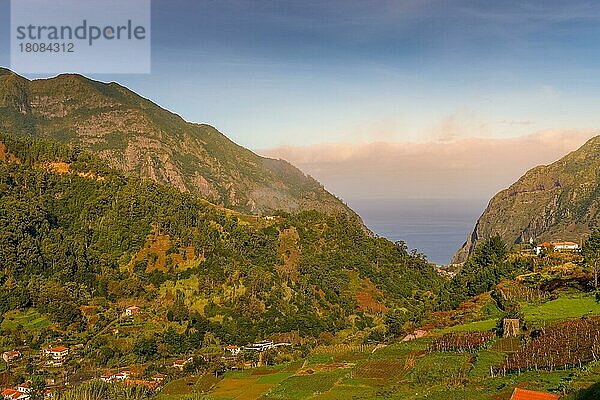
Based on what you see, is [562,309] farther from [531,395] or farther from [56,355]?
[56,355]

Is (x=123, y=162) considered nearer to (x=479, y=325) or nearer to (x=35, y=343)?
(x=35, y=343)

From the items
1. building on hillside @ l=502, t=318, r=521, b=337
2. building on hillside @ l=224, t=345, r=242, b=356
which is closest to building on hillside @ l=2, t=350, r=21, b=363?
building on hillside @ l=224, t=345, r=242, b=356

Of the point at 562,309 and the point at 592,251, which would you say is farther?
the point at 592,251

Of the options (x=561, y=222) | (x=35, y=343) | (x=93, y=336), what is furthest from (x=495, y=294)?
(x=561, y=222)

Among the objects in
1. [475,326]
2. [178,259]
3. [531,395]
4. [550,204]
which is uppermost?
[550,204]

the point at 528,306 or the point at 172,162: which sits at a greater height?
the point at 172,162

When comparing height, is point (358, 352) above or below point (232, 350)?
above

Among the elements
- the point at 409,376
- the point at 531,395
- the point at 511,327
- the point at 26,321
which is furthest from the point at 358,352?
the point at 26,321
